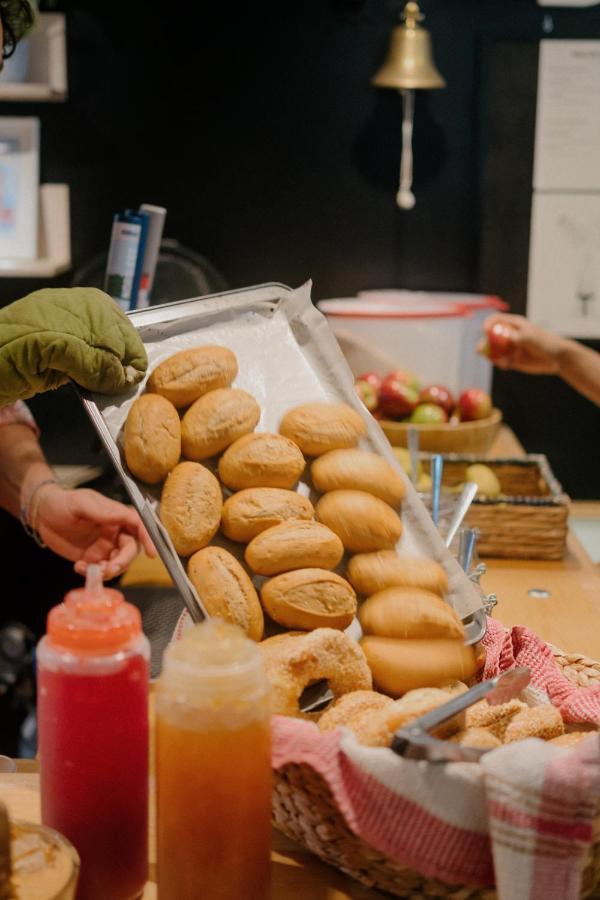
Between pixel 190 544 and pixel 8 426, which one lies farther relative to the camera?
pixel 8 426

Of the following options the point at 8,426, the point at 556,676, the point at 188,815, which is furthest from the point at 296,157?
the point at 188,815

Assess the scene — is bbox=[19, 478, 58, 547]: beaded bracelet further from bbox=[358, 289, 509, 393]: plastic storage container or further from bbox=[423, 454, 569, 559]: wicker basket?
bbox=[358, 289, 509, 393]: plastic storage container

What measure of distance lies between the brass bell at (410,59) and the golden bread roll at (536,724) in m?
2.78

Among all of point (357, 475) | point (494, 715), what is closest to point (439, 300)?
point (357, 475)

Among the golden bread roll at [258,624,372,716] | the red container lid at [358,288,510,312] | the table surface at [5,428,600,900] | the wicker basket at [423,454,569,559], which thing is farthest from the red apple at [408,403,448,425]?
the golden bread roll at [258,624,372,716]

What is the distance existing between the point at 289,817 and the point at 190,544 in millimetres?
285

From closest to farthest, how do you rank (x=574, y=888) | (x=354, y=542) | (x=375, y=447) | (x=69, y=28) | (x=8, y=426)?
(x=574, y=888) < (x=354, y=542) < (x=375, y=447) < (x=8, y=426) < (x=69, y=28)

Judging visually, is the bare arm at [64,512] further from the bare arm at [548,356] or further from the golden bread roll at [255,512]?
the bare arm at [548,356]

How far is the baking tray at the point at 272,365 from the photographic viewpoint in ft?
3.50

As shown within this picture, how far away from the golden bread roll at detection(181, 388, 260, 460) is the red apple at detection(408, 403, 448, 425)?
1.58 m

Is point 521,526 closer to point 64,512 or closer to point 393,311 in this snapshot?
point 64,512

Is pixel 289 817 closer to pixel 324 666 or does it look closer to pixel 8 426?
pixel 324 666

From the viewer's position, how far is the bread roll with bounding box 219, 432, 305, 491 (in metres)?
1.06

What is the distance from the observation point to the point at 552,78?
12.0ft
